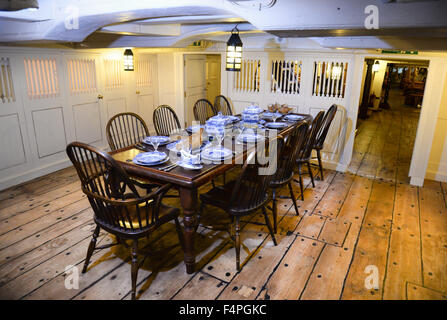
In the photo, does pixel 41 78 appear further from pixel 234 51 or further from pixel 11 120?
pixel 234 51

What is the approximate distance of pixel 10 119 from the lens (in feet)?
12.7

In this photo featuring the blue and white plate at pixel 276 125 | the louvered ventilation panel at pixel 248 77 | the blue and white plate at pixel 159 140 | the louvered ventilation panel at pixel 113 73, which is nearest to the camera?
the blue and white plate at pixel 159 140

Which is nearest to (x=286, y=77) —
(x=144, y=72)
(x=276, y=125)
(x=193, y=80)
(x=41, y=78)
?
(x=276, y=125)

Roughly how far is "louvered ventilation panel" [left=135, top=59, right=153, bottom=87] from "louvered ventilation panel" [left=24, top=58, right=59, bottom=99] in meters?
1.65

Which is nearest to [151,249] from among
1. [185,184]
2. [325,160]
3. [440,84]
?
[185,184]

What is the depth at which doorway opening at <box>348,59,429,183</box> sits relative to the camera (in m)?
4.92

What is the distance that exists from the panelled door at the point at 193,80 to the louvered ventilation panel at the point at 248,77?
4.49ft

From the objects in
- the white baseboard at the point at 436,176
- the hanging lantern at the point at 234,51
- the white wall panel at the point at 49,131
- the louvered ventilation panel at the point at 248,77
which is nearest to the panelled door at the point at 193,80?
the louvered ventilation panel at the point at 248,77

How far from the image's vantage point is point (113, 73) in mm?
5230

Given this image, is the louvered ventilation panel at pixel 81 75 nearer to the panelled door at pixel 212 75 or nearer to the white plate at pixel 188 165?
the panelled door at pixel 212 75

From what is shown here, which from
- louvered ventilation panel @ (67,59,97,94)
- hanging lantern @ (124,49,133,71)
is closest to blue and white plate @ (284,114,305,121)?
hanging lantern @ (124,49,133,71)

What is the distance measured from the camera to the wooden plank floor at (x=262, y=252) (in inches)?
90.3

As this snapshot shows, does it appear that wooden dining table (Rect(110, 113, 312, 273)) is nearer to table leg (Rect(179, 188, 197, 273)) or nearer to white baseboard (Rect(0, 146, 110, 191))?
table leg (Rect(179, 188, 197, 273))

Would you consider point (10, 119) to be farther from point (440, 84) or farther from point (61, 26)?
point (440, 84)
